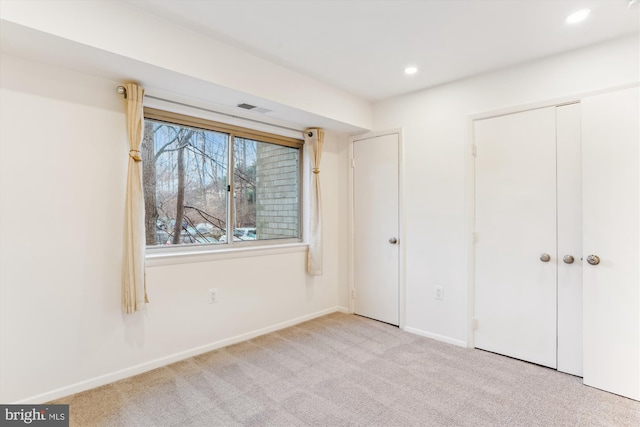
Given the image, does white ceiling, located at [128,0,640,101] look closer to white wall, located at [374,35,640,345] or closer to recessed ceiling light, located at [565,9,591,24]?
recessed ceiling light, located at [565,9,591,24]

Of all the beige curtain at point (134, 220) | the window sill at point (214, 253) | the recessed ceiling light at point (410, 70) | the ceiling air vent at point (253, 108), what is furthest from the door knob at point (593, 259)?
the beige curtain at point (134, 220)

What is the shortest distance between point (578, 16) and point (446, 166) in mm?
1415

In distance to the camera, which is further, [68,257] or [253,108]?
[253,108]

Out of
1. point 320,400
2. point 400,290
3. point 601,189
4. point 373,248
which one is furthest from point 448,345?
point 601,189

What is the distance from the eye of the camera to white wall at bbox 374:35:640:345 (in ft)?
8.77

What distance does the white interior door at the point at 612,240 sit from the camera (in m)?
2.18

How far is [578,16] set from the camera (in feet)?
6.81

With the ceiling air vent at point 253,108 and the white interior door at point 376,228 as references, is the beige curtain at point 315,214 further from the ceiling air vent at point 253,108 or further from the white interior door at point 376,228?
the ceiling air vent at point 253,108

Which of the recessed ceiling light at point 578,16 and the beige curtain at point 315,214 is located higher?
the recessed ceiling light at point 578,16

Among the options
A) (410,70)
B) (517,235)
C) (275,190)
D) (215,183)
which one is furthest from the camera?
(275,190)

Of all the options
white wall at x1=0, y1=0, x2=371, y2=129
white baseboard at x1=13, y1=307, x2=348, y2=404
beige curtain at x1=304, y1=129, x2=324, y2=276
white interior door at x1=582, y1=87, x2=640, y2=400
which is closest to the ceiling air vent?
white wall at x1=0, y1=0, x2=371, y2=129

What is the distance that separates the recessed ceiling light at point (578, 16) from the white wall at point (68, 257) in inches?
123

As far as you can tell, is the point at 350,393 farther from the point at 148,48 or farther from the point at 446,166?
the point at 148,48

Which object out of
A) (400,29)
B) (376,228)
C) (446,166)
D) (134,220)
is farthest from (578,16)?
(134,220)
